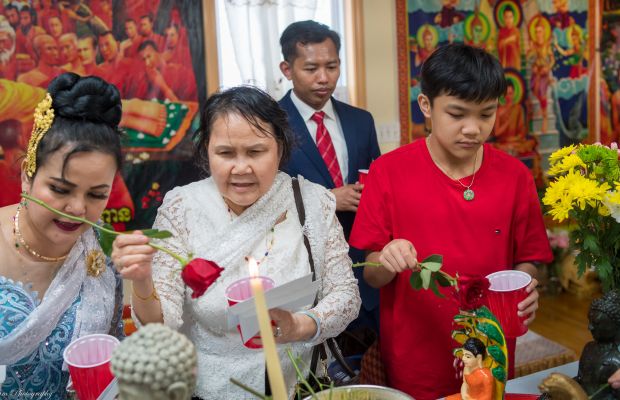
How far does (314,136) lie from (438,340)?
108cm

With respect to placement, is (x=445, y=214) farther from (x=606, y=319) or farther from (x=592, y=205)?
(x=606, y=319)

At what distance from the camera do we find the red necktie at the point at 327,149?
2318mm

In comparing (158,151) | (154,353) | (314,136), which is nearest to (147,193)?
(158,151)

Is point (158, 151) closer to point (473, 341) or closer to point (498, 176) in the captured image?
point (498, 176)

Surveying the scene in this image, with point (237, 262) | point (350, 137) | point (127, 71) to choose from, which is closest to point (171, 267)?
point (237, 262)

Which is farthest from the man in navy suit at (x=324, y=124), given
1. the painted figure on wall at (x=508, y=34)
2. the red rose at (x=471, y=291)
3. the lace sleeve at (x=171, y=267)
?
the painted figure on wall at (x=508, y=34)

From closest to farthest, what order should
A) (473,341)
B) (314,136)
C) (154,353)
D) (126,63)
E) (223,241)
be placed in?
(154,353)
(473,341)
(223,241)
(314,136)
(126,63)

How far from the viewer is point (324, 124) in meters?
2.41

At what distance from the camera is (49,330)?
1.28 metres

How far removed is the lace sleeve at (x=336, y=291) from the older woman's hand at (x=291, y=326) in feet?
0.14

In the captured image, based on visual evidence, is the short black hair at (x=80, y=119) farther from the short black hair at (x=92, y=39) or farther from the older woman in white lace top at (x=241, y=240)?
the short black hair at (x=92, y=39)

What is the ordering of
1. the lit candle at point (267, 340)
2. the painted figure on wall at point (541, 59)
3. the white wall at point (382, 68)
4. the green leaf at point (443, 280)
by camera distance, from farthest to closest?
the painted figure on wall at point (541, 59), the white wall at point (382, 68), the green leaf at point (443, 280), the lit candle at point (267, 340)

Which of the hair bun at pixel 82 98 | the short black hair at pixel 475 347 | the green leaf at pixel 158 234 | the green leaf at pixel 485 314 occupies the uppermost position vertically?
the hair bun at pixel 82 98

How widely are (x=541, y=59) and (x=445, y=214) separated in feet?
10.9
